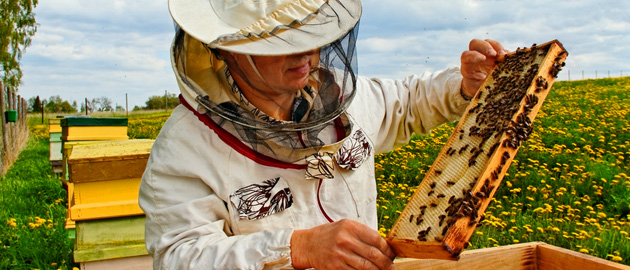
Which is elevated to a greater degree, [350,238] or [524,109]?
[524,109]

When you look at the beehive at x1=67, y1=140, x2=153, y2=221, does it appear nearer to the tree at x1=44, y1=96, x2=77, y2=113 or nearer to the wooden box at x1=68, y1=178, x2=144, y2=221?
the wooden box at x1=68, y1=178, x2=144, y2=221

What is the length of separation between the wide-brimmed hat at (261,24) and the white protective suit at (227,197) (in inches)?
12.3

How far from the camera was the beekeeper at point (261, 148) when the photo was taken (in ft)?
5.87

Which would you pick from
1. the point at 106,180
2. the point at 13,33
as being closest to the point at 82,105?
the point at 13,33

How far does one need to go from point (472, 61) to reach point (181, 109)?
1.29 metres

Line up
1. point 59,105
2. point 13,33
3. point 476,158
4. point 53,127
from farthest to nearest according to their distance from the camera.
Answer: point 59,105
point 13,33
point 53,127
point 476,158

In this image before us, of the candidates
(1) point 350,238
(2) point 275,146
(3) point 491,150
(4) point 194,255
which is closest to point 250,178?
(2) point 275,146

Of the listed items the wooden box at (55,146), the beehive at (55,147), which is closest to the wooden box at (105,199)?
the beehive at (55,147)

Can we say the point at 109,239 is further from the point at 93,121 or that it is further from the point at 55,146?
the point at 55,146

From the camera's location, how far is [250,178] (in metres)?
2.02

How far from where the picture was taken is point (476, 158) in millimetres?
1948

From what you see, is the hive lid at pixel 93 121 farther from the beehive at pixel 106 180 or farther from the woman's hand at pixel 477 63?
the woman's hand at pixel 477 63

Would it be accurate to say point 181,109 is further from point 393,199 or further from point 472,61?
point 393,199

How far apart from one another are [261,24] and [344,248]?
0.84 m
